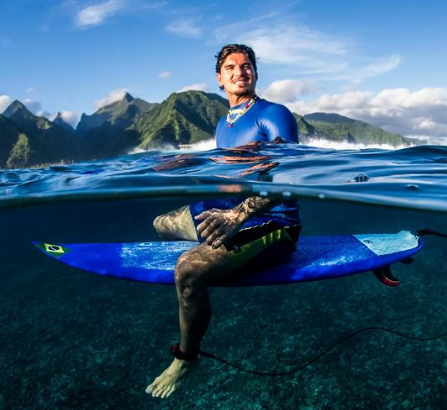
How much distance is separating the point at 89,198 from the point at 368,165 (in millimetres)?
5200

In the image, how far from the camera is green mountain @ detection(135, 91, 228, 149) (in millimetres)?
149750

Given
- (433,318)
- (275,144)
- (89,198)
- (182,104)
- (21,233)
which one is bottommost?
(21,233)

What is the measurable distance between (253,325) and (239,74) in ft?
15.7

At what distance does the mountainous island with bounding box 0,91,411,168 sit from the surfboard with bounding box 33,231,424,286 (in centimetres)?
13670

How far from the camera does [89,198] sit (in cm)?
686

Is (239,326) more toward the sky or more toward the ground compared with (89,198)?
more toward the ground

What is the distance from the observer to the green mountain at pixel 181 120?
149750mm

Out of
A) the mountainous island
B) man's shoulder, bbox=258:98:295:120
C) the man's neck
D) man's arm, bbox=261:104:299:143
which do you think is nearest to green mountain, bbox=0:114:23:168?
the mountainous island

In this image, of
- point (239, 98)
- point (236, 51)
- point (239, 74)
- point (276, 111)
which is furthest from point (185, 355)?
point (236, 51)

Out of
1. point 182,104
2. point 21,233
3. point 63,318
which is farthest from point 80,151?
point 63,318

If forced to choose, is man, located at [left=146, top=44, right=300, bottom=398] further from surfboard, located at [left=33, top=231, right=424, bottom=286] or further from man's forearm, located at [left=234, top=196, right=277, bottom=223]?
surfboard, located at [left=33, top=231, right=424, bottom=286]

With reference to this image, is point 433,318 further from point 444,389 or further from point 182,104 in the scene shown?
point 182,104

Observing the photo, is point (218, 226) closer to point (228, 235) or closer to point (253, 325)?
point (228, 235)

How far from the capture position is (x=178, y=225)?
14.9ft
